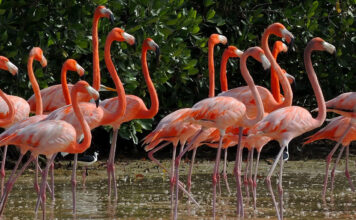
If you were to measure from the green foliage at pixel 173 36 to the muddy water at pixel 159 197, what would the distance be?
3.07 feet

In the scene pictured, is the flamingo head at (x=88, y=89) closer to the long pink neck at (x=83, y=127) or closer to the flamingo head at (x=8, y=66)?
the long pink neck at (x=83, y=127)

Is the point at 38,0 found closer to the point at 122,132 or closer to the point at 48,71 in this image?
the point at 48,71

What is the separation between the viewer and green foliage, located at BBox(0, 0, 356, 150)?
30.5 ft

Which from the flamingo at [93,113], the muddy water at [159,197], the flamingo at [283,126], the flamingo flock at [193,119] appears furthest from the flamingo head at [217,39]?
the flamingo at [283,126]

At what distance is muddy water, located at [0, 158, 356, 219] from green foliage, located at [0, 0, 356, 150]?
94 centimetres

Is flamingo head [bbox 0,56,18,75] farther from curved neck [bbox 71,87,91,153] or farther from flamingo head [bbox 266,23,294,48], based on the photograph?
flamingo head [bbox 266,23,294,48]

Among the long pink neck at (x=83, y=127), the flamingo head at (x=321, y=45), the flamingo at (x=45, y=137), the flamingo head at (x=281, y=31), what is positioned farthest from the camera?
the flamingo head at (x=281, y=31)

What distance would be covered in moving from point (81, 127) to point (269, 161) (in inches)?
158

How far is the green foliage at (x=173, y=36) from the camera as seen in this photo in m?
9.28

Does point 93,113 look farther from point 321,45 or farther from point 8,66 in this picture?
point 321,45

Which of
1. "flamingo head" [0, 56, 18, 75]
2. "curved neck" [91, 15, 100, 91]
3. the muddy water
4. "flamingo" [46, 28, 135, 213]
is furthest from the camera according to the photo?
"curved neck" [91, 15, 100, 91]

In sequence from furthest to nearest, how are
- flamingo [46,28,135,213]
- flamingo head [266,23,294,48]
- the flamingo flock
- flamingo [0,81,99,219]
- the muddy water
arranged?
flamingo head [266,23,294,48] < flamingo [46,28,135,213] < the muddy water < the flamingo flock < flamingo [0,81,99,219]

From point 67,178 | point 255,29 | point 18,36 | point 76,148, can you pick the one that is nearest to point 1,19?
point 18,36

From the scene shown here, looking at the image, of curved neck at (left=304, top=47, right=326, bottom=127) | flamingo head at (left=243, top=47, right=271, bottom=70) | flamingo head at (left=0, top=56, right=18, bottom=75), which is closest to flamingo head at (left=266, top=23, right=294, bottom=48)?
curved neck at (left=304, top=47, right=326, bottom=127)
